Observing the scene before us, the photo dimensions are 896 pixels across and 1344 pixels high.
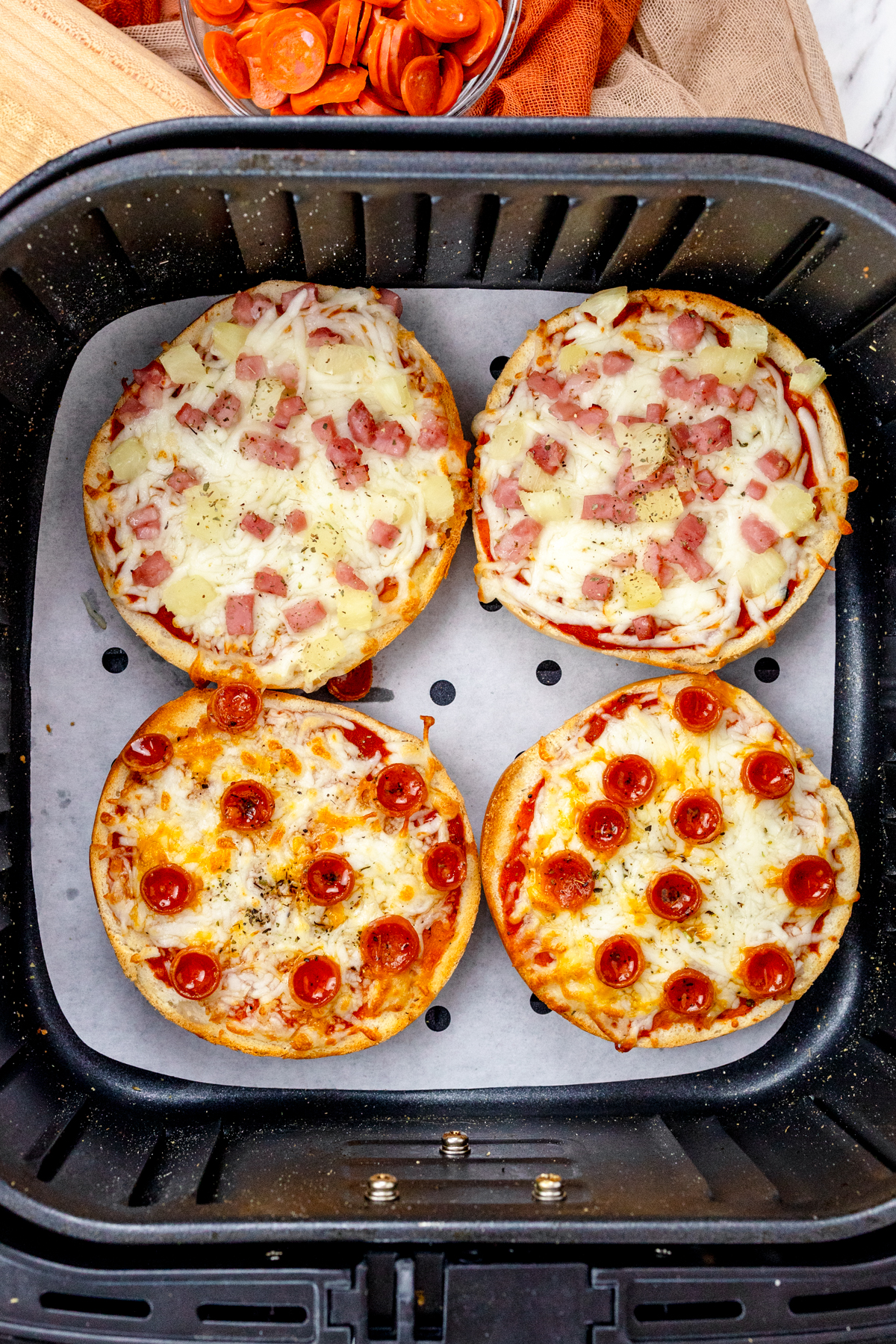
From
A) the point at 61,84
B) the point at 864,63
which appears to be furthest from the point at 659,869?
the point at 864,63

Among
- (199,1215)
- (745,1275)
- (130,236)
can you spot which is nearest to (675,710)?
(745,1275)

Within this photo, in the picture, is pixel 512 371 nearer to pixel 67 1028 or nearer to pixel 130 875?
pixel 130 875

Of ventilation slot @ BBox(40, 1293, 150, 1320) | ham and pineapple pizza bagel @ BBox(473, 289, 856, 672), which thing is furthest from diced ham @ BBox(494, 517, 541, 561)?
ventilation slot @ BBox(40, 1293, 150, 1320)

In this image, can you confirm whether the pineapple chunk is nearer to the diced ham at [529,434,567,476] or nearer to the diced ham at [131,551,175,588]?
the diced ham at [529,434,567,476]

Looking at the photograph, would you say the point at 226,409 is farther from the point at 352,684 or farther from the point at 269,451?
the point at 352,684

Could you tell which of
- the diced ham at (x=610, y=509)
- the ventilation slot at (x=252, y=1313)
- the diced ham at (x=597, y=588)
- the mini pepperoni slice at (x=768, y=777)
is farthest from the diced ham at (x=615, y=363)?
the ventilation slot at (x=252, y=1313)

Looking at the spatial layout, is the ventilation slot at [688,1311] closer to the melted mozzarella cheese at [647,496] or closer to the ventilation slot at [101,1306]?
the ventilation slot at [101,1306]

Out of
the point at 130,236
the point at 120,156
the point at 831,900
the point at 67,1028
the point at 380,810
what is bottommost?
the point at 67,1028
